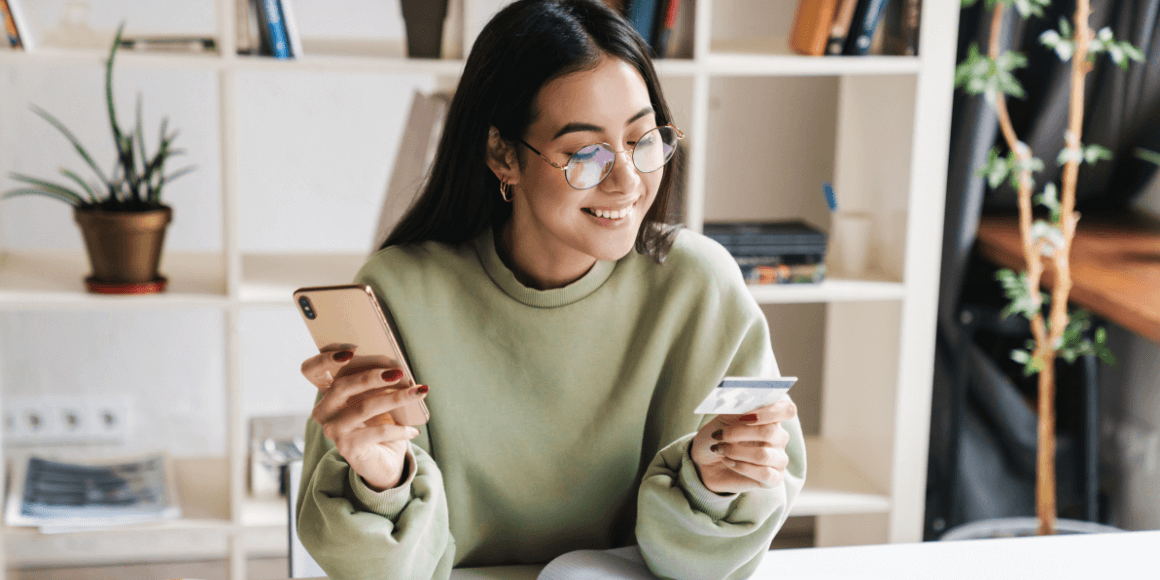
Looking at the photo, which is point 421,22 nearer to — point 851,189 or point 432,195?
point 432,195

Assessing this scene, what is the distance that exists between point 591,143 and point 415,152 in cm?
94

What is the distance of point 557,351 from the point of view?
1.24 metres

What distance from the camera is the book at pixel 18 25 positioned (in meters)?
1.73

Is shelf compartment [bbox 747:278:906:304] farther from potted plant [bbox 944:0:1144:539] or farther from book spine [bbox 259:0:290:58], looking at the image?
book spine [bbox 259:0:290:58]

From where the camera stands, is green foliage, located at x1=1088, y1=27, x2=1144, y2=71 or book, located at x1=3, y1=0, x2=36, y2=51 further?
→ green foliage, located at x1=1088, y1=27, x2=1144, y2=71

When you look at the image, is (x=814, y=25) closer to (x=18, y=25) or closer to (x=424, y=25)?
(x=424, y=25)

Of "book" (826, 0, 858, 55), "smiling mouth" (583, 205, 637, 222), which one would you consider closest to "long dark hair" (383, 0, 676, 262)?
"smiling mouth" (583, 205, 637, 222)

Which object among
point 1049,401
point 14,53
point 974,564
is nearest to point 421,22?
point 14,53

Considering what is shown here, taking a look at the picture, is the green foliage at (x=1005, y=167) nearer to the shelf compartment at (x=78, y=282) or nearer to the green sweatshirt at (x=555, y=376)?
the green sweatshirt at (x=555, y=376)

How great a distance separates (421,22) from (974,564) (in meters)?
1.31

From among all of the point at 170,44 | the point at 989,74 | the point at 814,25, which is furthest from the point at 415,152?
the point at 989,74

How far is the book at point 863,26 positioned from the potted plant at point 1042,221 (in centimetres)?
24

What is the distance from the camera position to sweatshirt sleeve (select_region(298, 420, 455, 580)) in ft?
3.36

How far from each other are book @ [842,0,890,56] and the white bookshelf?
0.05 metres
